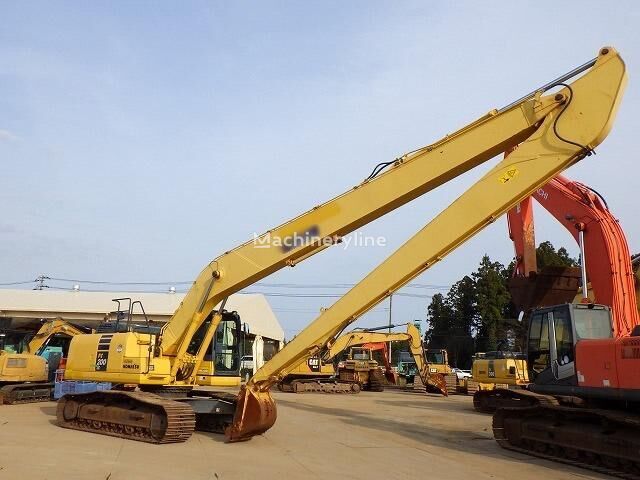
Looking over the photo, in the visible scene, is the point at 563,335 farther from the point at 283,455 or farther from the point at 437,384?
the point at 437,384

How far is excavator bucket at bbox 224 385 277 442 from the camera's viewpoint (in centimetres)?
983

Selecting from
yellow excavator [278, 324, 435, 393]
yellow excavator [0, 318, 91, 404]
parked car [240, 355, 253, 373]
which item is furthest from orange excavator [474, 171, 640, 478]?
yellow excavator [0, 318, 91, 404]

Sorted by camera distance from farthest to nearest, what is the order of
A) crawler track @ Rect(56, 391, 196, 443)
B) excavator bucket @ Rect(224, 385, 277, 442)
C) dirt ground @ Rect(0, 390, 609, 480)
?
crawler track @ Rect(56, 391, 196, 443)
excavator bucket @ Rect(224, 385, 277, 442)
dirt ground @ Rect(0, 390, 609, 480)

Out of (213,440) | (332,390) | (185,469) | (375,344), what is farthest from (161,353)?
(375,344)

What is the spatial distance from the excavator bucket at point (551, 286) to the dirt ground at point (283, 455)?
377cm

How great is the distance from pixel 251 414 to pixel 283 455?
0.90 metres

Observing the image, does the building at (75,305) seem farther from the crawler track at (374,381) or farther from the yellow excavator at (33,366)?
the yellow excavator at (33,366)

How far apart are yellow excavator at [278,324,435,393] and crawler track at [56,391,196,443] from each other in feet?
45.8

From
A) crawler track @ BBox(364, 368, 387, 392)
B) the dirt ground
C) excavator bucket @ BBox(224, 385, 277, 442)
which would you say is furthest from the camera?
crawler track @ BBox(364, 368, 387, 392)

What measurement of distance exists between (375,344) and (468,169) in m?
21.8

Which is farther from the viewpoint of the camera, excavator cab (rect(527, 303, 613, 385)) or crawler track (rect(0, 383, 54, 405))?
crawler track (rect(0, 383, 54, 405))

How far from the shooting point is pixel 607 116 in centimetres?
866

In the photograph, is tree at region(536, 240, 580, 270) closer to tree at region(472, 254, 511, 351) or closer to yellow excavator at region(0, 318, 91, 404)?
tree at region(472, 254, 511, 351)

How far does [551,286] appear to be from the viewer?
49.9 ft
